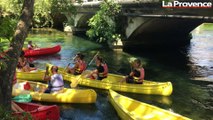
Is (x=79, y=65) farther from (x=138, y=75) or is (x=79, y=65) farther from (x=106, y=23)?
(x=106, y=23)

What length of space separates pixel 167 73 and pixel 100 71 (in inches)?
265

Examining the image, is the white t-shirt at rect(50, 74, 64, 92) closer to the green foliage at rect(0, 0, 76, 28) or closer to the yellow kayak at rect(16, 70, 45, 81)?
the yellow kayak at rect(16, 70, 45, 81)

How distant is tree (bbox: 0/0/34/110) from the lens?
28.9 feet

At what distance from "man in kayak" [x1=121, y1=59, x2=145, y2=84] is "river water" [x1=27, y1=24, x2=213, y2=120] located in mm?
748

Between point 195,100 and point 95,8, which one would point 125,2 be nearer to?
point 95,8

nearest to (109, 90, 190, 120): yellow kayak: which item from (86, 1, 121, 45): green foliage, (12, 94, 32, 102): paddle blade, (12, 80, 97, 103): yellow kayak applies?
(12, 80, 97, 103): yellow kayak

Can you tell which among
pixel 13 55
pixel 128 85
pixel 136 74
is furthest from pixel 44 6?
pixel 13 55

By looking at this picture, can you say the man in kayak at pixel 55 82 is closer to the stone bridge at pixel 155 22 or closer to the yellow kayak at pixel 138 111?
the yellow kayak at pixel 138 111

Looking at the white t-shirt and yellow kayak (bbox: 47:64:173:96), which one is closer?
the white t-shirt

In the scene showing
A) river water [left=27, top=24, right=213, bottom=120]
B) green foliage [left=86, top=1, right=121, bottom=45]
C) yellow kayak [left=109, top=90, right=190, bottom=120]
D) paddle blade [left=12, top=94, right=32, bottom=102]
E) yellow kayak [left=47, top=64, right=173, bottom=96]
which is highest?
green foliage [left=86, top=1, right=121, bottom=45]

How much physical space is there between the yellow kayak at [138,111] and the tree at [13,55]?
4.74 m

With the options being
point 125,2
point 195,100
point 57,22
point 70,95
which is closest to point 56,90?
point 70,95

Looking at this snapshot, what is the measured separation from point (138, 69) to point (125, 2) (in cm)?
1348

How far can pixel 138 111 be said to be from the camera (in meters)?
13.8
